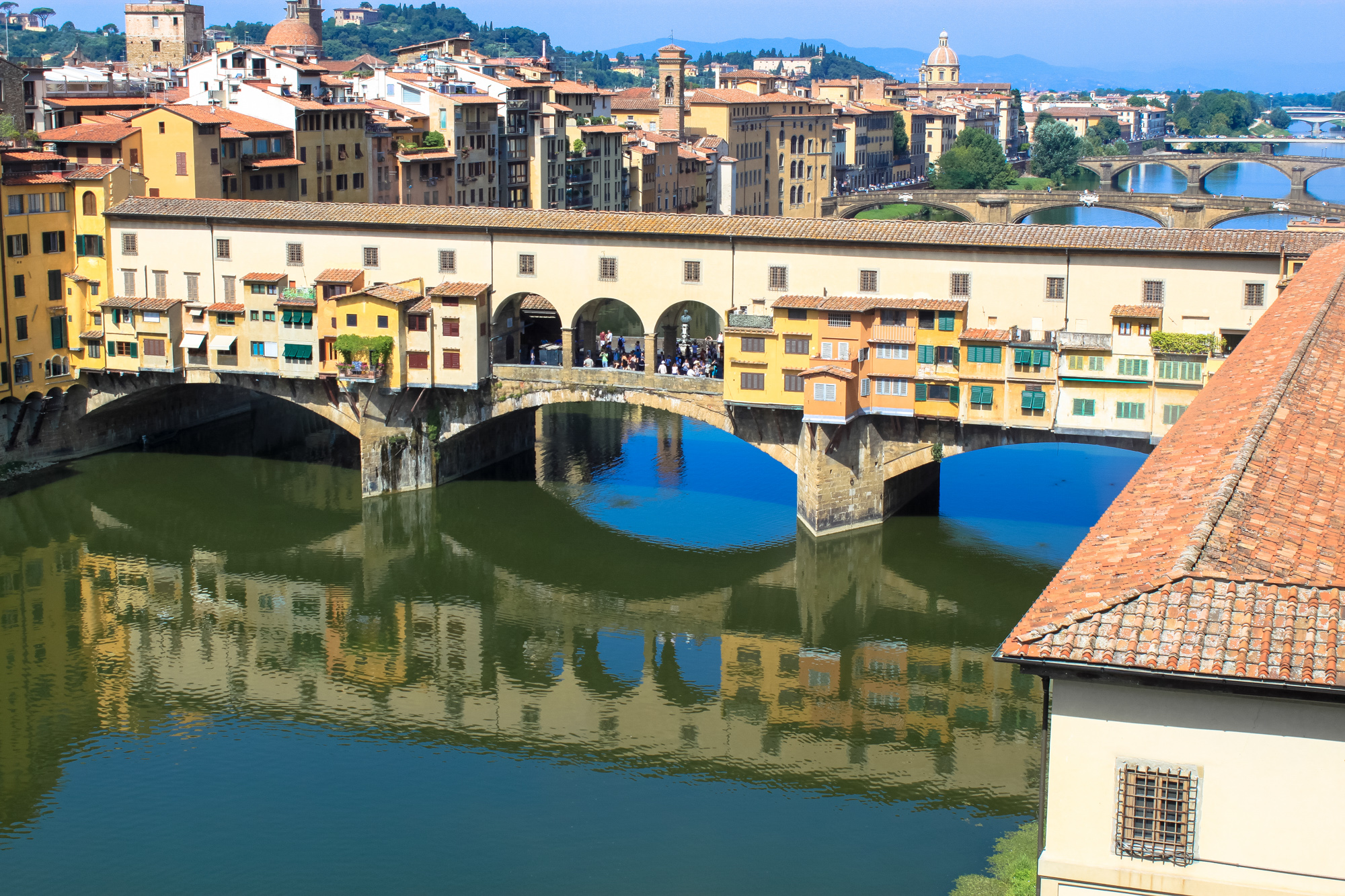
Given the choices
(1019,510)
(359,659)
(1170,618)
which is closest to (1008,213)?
(1019,510)

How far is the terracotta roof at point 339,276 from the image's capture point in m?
41.6

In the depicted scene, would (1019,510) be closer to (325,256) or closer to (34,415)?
(325,256)

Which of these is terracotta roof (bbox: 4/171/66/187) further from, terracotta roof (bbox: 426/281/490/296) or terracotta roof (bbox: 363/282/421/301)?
terracotta roof (bbox: 426/281/490/296)

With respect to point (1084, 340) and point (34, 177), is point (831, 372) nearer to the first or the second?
point (1084, 340)

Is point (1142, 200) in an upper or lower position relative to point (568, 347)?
upper

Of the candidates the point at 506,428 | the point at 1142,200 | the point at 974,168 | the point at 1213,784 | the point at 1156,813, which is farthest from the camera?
the point at 974,168

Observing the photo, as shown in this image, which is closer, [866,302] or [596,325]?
[866,302]

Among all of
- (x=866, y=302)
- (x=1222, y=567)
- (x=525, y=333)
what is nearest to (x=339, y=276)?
(x=525, y=333)

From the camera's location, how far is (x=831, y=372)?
1475 inches

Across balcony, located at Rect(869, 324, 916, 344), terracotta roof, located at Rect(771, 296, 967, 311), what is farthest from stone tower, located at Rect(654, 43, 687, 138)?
balcony, located at Rect(869, 324, 916, 344)

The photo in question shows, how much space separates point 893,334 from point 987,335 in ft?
7.49

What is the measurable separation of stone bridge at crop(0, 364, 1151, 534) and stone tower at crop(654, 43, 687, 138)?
47.2 m

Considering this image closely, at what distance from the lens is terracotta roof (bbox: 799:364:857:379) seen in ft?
123

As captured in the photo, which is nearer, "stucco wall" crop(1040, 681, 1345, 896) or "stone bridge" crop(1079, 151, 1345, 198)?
"stucco wall" crop(1040, 681, 1345, 896)
